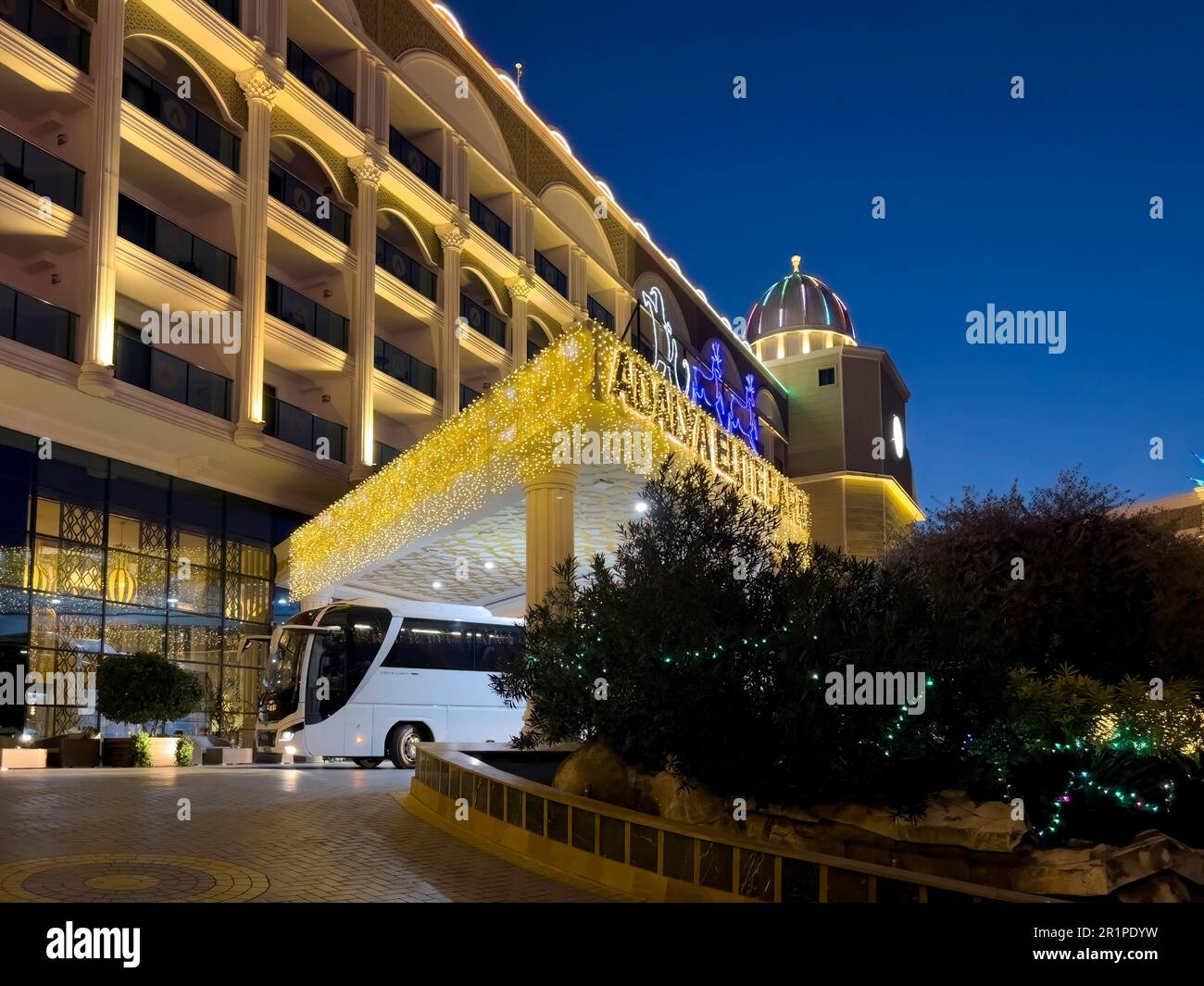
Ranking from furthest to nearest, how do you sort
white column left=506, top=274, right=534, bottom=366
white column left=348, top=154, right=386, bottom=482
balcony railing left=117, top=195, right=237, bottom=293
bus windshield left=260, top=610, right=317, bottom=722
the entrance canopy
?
1. white column left=506, top=274, right=534, bottom=366
2. white column left=348, top=154, right=386, bottom=482
3. balcony railing left=117, top=195, right=237, bottom=293
4. bus windshield left=260, top=610, right=317, bottom=722
5. the entrance canopy

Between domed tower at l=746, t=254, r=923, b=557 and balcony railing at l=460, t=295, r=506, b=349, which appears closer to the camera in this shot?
balcony railing at l=460, t=295, r=506, b=349

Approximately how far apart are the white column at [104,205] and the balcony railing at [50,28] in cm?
27

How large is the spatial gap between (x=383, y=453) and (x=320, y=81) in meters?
9.87

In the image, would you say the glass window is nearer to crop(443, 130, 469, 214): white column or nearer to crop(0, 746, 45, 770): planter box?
crop(0, 746, 45, 770): planter box

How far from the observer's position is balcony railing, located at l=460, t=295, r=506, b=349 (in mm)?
34562

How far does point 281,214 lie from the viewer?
27.0 meters

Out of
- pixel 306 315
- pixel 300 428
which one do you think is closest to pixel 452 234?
pixel 306 315

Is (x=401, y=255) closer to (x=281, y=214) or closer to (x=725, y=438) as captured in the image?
(x=281, y=214)

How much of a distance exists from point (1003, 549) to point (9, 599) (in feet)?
59.6

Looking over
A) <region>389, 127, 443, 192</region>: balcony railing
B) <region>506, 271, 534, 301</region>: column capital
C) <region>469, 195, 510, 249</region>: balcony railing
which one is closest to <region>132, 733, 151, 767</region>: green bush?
<region>389, 127, 443, 192</region>: balcony railing

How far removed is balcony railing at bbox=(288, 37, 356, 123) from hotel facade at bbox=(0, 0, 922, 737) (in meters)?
0.09

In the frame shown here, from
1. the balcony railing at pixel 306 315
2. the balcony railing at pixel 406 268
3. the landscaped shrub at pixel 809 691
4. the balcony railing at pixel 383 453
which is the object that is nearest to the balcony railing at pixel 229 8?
the balcony railing at pixel 306 315

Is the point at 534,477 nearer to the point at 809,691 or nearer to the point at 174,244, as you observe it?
the point at 809,691
